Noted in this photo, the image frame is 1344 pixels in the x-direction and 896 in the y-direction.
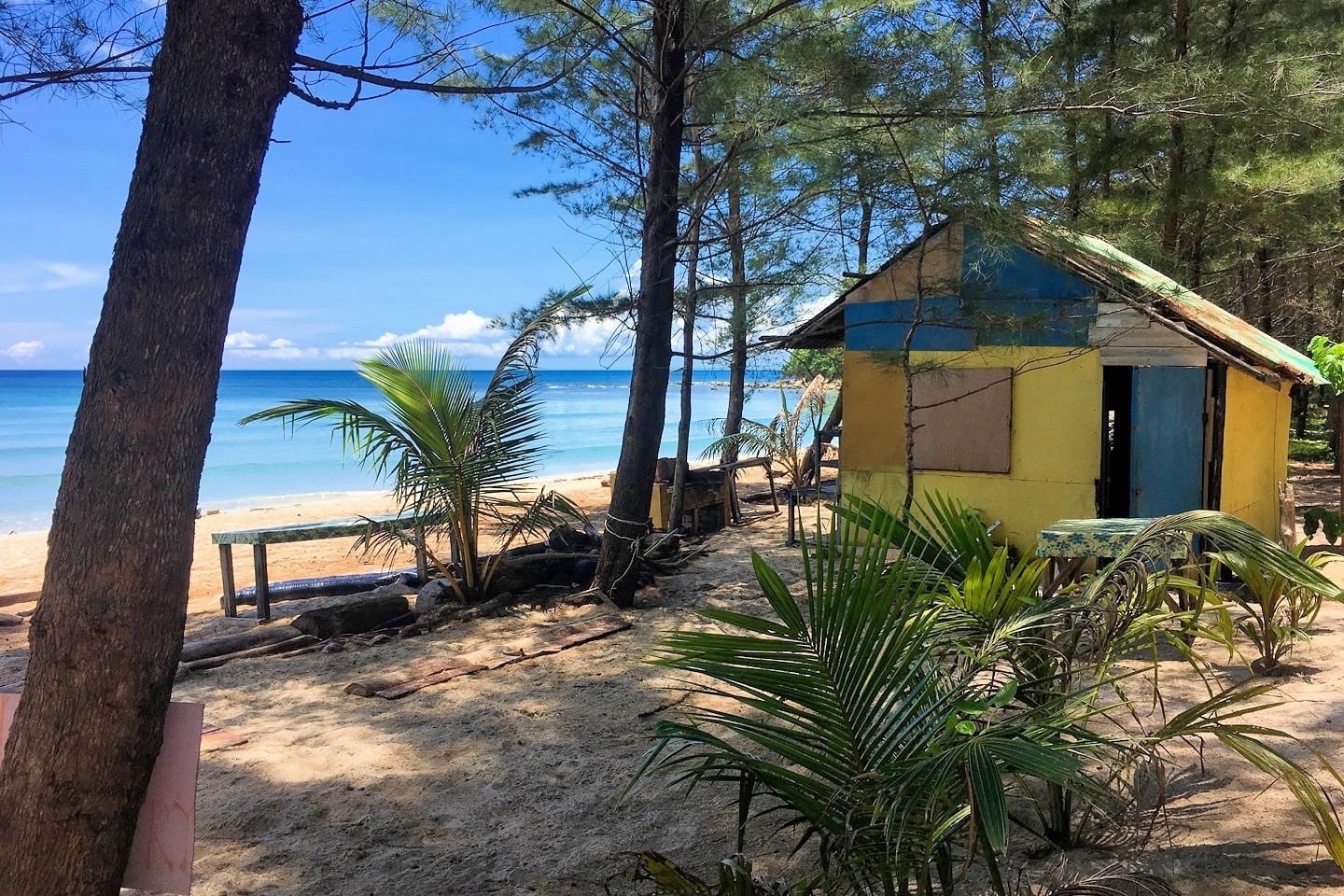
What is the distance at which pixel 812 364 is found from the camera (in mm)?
17375

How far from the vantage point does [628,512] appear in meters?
6.96

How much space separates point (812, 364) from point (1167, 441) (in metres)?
10.8

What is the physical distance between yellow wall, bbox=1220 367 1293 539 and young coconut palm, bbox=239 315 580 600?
118 inches

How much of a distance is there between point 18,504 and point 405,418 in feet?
57.4

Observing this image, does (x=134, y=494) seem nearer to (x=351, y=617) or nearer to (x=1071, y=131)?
(x=351, y=617)

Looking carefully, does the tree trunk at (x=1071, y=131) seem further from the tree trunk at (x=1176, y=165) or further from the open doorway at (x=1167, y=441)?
the open doorway at (x=1167, y=441)

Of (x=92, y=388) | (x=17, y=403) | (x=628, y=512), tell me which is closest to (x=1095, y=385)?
(x=628, y=512)

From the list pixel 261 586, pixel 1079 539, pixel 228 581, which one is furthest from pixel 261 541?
pixel 1079 539

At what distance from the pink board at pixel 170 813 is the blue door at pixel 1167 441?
646 centimetres

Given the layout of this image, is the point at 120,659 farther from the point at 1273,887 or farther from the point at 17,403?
the point at 17,403

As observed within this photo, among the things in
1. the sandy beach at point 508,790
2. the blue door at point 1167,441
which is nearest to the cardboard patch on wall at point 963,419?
the blue door at point 1167,441

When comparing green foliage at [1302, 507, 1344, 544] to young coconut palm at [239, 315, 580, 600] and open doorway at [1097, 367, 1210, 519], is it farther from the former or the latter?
young coconut palm at [239, 315, 580, 600]

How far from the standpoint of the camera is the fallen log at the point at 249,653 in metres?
5.45

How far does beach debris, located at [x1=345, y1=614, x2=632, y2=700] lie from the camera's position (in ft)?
16.4
